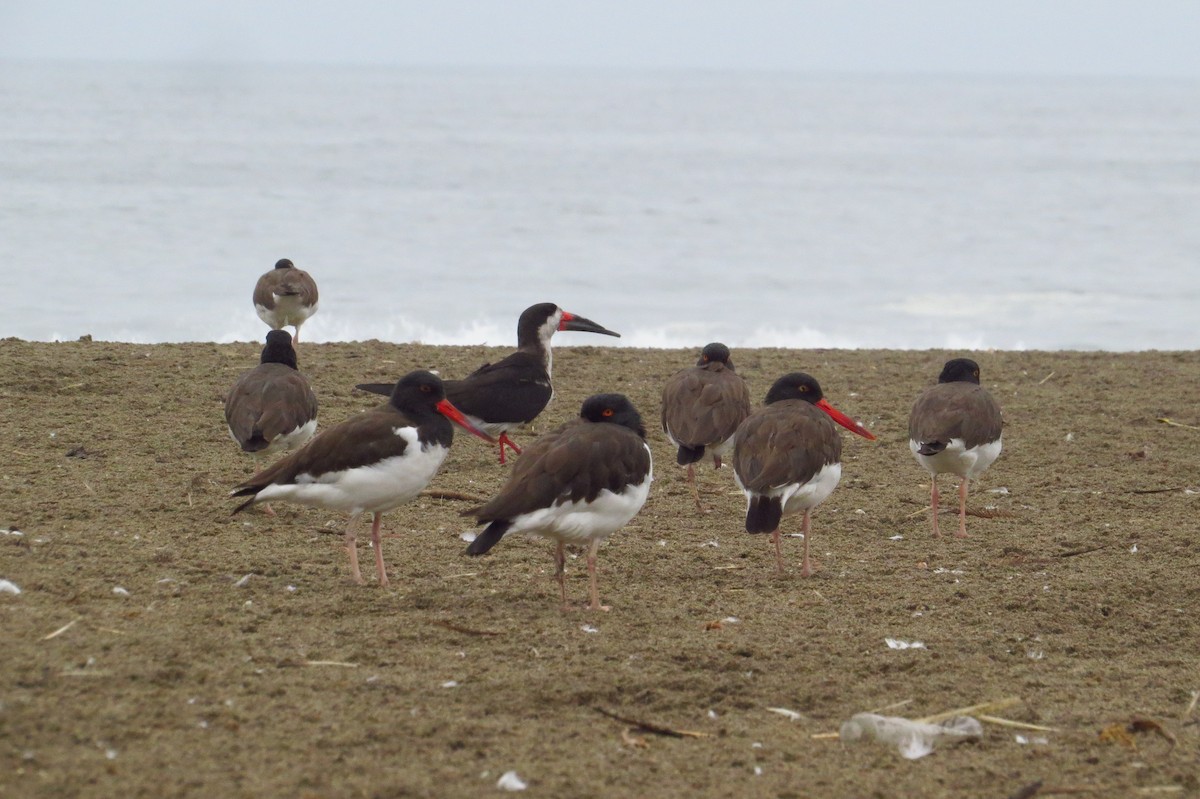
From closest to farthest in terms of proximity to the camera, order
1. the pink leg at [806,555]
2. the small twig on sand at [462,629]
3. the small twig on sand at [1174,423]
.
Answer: the small twig on sand at [462,629] → the pink leg at [806,555] → the small twig on sand at [1174,423]

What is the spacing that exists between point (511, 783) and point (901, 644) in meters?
2.32

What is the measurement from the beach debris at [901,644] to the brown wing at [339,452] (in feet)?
8.00

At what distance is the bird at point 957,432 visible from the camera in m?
7.64

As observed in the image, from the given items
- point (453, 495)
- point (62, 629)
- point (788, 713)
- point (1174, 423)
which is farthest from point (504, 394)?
point (1174, 423)

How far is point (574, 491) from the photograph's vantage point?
5977mm

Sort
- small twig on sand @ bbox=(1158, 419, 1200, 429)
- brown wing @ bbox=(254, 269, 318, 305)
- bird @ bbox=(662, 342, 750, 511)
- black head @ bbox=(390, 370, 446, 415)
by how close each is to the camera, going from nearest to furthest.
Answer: black head @ bbox=(390, 370, 446, 415), bird @ bbox=(662, 342, 750, 511), small twig on sand @ bbox=(1158, 419, 1200, 429), brown wing @ bbox=(254, 269, 318, 305)

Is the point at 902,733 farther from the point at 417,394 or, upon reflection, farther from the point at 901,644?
the point at 417,394

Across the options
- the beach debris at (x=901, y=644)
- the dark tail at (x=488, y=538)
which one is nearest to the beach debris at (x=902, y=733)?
the beach debris at (x=901, y=644)

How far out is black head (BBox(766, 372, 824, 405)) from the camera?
772cm

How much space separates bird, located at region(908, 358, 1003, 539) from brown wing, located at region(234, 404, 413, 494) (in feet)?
10.5

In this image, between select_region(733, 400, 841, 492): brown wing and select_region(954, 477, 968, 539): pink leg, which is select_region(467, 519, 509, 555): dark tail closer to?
select_region(733, 400, 841, 492): brown wing

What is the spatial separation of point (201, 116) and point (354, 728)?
6727cm

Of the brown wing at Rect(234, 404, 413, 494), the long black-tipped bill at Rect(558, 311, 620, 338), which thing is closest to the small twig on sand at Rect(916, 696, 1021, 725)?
the brown wing at Rect(234, 404, 413, 494)

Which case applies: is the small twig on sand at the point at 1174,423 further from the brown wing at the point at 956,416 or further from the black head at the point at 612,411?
the black head at the point at 612,411
